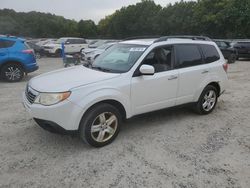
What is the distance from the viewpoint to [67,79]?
4.31 metres

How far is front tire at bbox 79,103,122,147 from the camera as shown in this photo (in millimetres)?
4039

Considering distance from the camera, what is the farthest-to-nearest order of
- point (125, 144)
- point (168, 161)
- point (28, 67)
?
1. point (28, 67)
2. point (125, 144)
3. point (168, 161)

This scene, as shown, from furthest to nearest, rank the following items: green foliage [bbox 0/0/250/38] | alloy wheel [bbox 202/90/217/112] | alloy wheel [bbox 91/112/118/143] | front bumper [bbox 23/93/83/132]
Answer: green foliage [bbox 0/0/250/38] → alloy wheel [bbox 202/90/217/112] → alloy wheel [bbox 91/112/118/143] → front bumper [bbox 23/93/83/132]

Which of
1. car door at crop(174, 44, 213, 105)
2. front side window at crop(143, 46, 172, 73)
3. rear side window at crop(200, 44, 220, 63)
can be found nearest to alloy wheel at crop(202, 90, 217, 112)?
car door at crop(174, 44, 213, 105)

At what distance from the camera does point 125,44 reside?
5.44 metres

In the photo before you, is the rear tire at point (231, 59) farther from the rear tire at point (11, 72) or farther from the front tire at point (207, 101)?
the rear tire at point (11, 72)

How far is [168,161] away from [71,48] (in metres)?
20.2

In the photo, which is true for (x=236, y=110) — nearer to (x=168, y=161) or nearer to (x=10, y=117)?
(x=168, y=161)

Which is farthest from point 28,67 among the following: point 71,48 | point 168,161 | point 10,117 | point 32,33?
point 32,33

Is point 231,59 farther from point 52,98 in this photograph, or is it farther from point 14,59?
point 52,98

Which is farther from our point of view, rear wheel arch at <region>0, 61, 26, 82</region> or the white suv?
rear wheel arch at <region>0, 61, 26, 82</region>

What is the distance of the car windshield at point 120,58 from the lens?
4664 mm

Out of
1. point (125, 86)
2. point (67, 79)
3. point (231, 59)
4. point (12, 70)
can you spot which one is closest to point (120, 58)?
point (125, 86)

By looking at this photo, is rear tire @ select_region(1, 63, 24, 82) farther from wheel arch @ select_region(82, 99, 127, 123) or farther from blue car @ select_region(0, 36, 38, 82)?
wheel arch @ select_region(82, 99, 127, 123)
